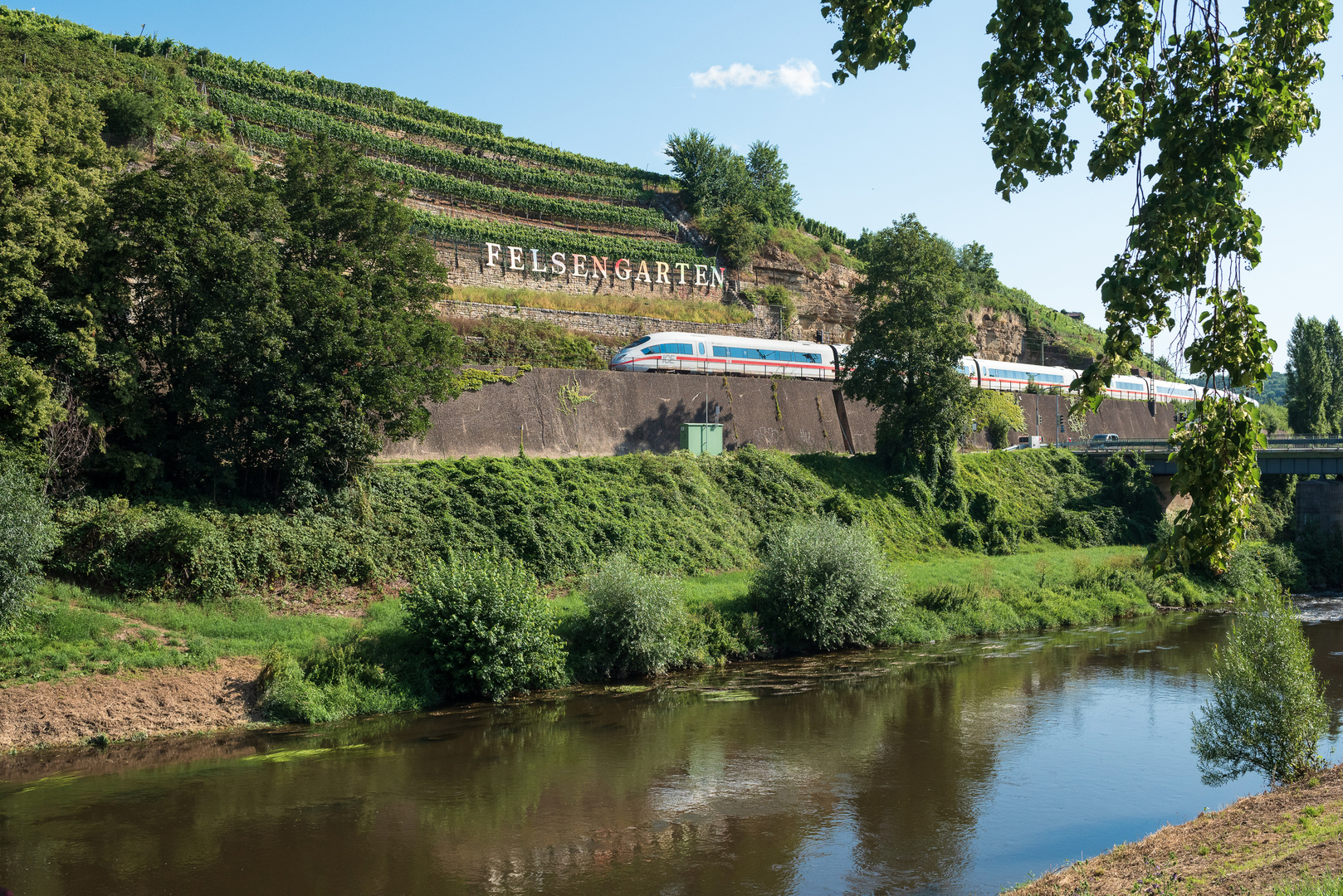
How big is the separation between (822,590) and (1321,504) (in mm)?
29866

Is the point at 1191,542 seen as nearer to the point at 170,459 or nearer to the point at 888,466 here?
the point at 170,459

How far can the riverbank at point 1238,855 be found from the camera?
920cm

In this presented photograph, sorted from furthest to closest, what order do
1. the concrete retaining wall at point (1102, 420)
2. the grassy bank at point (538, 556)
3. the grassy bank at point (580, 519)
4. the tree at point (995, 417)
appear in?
the concrete retaining wall at point (1102, 420), the tree at point (995, 417), the grassy bank at point (580, 519), the grassy bank at point (538, 556)

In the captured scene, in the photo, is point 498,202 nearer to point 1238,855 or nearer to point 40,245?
point 40,245

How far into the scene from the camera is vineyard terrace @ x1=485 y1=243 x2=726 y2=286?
177ft

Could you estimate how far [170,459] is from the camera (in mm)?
23641

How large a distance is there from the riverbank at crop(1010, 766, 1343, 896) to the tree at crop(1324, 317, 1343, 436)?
226 ft

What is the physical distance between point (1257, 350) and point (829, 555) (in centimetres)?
2071

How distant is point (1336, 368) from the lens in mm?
71438

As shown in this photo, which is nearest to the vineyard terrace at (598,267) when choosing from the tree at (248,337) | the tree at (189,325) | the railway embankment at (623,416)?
the railway embankment at (623,416)

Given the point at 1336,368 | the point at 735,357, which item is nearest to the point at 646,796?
the point at 735,357

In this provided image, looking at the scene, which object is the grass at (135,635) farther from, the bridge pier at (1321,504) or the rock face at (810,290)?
the rock face at (810,290)

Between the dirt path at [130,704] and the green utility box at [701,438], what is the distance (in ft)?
67.6

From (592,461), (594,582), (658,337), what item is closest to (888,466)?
(658,337)
